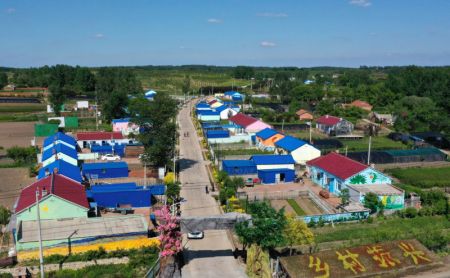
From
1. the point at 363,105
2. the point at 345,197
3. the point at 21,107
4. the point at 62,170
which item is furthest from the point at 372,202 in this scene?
the point at 21,107

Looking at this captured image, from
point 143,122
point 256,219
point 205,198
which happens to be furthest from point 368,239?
point 143,122

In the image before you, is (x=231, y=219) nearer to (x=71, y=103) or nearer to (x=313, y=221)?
(x=313, y=221)

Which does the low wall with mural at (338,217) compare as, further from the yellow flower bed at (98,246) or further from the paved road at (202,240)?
the yellow flower bed at (98,246)

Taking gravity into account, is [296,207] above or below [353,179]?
below

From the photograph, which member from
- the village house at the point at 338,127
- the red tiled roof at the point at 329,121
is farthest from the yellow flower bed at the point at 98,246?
the red tiled roof at the point at 329,121

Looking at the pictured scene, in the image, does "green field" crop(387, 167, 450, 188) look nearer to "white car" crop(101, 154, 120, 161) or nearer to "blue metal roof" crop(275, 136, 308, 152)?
"blue metal roof" crop(275, 136, 308, 152)

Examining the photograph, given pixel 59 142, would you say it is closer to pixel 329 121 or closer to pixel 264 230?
pixel 264 230

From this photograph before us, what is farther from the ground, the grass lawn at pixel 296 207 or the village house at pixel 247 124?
the village house at pixel 247 124

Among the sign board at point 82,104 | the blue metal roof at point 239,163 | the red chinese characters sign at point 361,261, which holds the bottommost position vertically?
the red chinese characters sign at point 361,261
